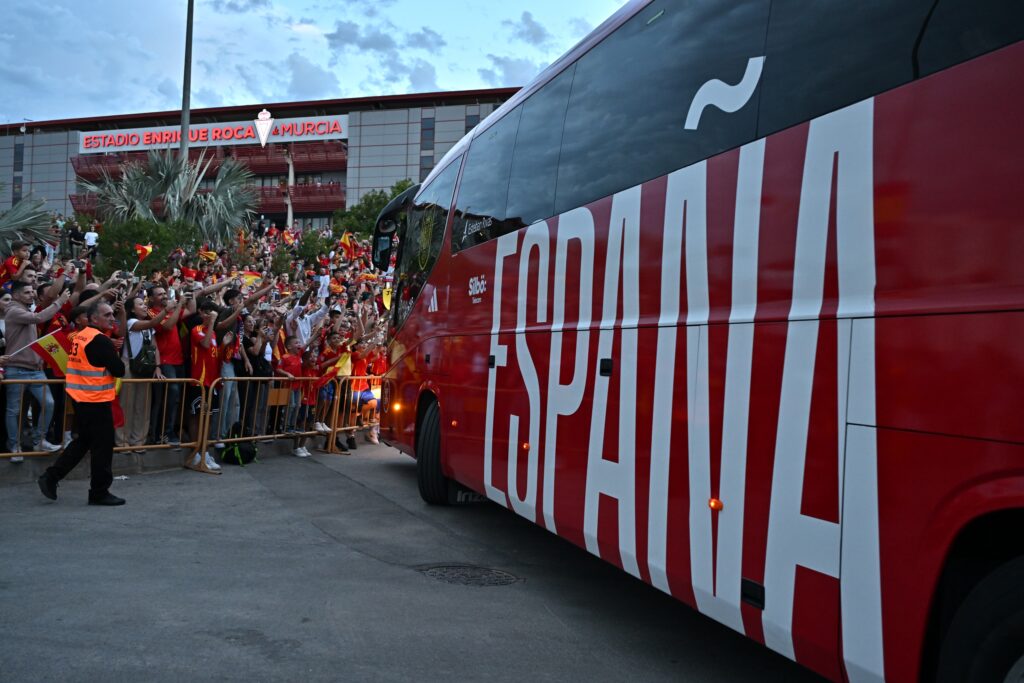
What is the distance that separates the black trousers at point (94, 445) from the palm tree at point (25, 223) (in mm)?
16866

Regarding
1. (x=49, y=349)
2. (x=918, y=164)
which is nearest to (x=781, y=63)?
(x=918, y=164)

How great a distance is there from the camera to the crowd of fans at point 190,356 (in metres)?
9.58

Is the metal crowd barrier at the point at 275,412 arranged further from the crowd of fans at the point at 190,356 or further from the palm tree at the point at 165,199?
the palm tree at the point at 165,199

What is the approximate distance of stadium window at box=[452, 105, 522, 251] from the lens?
741cm

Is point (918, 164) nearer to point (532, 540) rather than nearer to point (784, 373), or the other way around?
point (784, 373)

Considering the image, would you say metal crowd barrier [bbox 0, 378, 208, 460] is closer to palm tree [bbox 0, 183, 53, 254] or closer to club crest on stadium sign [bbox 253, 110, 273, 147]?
palm tree [bbox 0, 183, 53, 254]

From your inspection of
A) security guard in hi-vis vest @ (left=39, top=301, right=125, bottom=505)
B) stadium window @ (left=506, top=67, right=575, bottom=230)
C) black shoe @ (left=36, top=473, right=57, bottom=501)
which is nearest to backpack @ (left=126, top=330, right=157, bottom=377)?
security guard in hi-vis vest @ (left=39, top=301, right=125, bottom=505)

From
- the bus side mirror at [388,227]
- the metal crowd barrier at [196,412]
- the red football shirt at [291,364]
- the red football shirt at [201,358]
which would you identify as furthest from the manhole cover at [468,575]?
the red football shirt at [291,364]

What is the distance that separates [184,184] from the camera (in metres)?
36.2

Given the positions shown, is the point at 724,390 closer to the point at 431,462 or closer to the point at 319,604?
the point at 319,604

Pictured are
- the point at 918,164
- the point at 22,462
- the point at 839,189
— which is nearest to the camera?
the point at 918,164

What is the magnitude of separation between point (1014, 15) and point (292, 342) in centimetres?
1239

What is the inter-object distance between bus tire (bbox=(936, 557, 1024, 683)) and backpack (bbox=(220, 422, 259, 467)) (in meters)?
10.5

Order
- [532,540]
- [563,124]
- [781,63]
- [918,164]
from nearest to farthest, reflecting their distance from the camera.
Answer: [918,164], [781,63], [563,124], [532,540]
